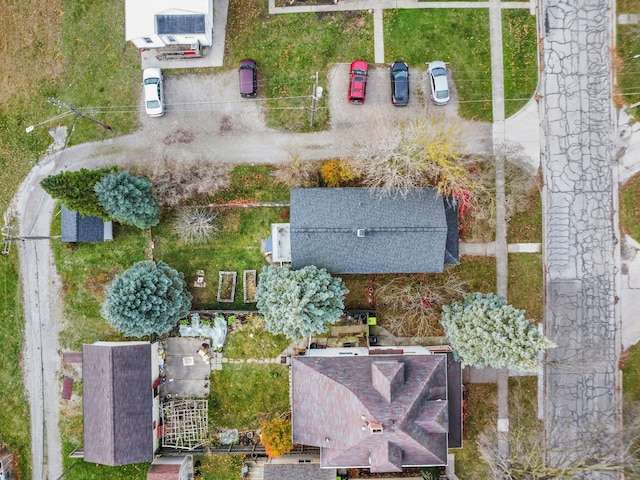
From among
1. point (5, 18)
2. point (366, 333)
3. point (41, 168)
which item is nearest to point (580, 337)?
point (366, 333)

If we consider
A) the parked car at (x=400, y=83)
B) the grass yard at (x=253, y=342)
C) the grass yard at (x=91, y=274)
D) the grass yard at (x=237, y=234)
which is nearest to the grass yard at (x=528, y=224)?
the parked car at (x=400, y=83)

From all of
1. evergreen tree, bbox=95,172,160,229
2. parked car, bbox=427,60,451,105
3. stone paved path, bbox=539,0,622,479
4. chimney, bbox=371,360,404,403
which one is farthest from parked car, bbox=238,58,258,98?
stone paved path, bbox=539,0,622,479

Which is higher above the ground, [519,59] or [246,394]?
[519,59]

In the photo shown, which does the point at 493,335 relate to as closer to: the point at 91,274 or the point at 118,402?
the point at 118,402

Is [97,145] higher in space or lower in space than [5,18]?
lower

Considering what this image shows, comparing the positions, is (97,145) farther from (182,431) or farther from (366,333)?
(366,333)

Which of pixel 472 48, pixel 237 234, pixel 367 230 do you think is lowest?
pixel 237 234

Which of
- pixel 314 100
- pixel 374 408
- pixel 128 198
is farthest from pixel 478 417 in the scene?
pixel 128 198
